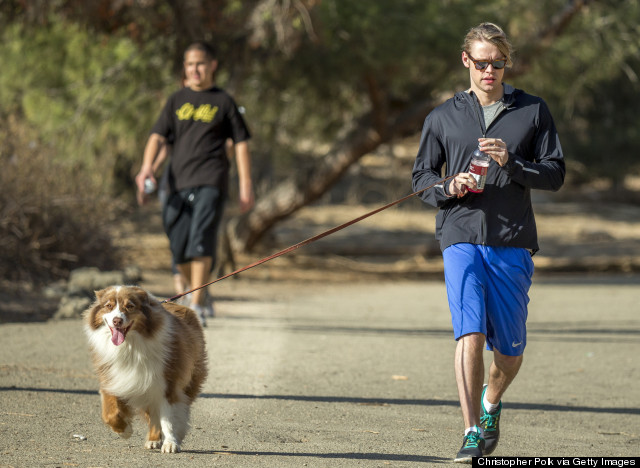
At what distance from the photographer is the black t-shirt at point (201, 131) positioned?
27.5ft

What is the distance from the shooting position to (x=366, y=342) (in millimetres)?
9984

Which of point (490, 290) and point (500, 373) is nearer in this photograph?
point (490, 290)

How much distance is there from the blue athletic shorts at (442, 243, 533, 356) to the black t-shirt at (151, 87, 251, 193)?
11.7 feet

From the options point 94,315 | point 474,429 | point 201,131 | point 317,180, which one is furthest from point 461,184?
point 317,180

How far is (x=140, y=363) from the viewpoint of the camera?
16.3 feet

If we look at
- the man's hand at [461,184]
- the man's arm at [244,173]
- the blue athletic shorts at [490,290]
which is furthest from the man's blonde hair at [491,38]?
the man's arm at [244,173]

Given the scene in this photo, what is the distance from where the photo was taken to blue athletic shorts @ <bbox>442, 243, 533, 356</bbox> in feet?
16.9

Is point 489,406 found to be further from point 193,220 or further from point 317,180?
point 317,180

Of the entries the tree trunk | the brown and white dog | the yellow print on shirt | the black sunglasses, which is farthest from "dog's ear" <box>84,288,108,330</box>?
the tree trunk

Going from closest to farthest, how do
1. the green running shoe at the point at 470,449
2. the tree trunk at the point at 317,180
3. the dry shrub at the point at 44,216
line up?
the green running shoe at the point at 470,449 < the dry shrub at the point at 44,216 < the tree trunk at the point at 317,180

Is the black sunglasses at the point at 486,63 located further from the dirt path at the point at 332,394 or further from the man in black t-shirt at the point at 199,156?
the man in black t-shirt at the point at 199,156

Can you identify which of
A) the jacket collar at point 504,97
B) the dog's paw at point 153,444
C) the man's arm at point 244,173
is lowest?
the dog's paw at point 153,444

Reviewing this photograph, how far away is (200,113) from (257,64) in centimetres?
877

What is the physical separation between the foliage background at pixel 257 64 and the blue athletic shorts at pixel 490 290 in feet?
25.9
